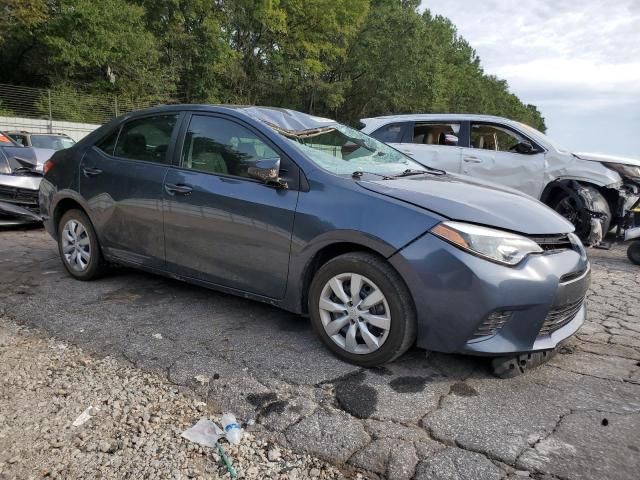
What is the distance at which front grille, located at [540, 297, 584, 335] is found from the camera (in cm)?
285

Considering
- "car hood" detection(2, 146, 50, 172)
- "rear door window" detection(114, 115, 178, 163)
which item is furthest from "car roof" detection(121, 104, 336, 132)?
"car hood" detection(2, 146, 50, 172)

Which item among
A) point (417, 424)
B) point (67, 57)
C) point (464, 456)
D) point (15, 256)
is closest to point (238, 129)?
point (417, 424)

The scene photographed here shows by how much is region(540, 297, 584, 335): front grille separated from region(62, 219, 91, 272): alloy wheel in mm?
3792

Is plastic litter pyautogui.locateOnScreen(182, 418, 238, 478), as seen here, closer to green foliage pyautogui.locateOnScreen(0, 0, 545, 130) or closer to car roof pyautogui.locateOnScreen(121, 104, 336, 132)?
car roof pyautogui.locateOnScreen(121, 104, 336, 132)

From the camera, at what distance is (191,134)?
3.94 metres

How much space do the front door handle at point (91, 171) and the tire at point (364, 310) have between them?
2456 millimetres

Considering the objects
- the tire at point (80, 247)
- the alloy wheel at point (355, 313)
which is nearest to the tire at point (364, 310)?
the alloy wheel at point (355, 313)

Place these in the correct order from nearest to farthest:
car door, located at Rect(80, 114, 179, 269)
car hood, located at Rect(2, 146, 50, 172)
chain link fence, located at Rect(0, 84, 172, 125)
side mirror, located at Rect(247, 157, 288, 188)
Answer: side mirror, located at Rect(247, 157, 288, 188) → car door, located at Rect(80, 114, 179, 269) → car hood, located at Rect(2, 146, 50, 172) → chain link fence, located at Rect(0, 84, 172, 125)

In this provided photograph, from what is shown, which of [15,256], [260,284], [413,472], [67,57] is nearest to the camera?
[413,472]

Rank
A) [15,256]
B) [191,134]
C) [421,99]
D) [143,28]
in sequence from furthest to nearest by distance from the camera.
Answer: [421,99] → [143,28] → [15,256] → [191,134]

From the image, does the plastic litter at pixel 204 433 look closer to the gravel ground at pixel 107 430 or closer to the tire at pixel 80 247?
the gravel ground at pixel 107 430

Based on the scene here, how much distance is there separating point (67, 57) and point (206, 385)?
84.6 ft

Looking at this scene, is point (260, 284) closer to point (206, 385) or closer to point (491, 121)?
point (206, 385)

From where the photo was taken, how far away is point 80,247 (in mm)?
4695
